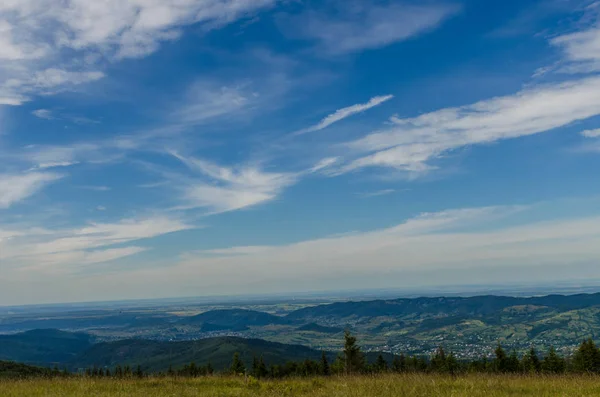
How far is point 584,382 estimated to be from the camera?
46.2 feet

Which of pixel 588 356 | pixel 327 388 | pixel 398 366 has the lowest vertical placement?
pixel 588 356

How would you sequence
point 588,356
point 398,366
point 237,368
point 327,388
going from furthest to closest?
point 588,356
point 237,368
point 398,366
point 327,388

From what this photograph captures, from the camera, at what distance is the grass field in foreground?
12.2 meters

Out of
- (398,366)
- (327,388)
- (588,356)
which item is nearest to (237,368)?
(398,366)

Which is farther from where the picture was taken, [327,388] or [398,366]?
[398,366]

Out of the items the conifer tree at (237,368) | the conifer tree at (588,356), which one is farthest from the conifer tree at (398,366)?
the conifer tree at (588,356)

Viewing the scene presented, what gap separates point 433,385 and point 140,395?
9.06 meters

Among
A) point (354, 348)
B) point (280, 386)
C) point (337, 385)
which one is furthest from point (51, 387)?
point (354, 348)

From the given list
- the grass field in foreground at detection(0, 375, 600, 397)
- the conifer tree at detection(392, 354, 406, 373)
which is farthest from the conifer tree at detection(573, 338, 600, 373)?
the grass field in foreground at detection(0, 375, 600, 397)

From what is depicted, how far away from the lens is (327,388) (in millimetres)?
13664

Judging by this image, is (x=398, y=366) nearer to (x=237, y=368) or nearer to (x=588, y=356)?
(x=237, y=368)

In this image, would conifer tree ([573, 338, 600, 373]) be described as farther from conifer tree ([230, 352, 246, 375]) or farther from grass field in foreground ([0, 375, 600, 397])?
grass field in foreground ([0, 375, 600, 397])

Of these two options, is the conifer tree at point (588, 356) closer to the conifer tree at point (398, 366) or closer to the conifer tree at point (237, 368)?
the conifer tree at point (398, 366)

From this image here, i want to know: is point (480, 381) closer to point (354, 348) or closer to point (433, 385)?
point (433, 385)
